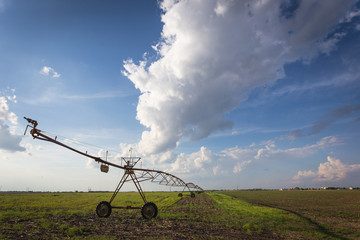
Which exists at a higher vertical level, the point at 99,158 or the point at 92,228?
the point at 99,158

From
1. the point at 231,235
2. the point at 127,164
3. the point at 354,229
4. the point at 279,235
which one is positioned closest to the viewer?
the point at 127,164

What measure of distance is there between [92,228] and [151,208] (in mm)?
10304

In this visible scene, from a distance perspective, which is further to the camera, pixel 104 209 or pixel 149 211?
pixel 149 211

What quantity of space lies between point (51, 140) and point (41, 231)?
13.4 m

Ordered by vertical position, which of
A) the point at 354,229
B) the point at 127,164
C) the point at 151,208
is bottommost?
the point at 354,229

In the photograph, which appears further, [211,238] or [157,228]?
[157,228]

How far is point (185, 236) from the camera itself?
1906 centimetres

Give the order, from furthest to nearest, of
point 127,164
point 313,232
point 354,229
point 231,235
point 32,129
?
point 354,229 < point 313,232 < point 231,235 < point 127,164 < point 32,129

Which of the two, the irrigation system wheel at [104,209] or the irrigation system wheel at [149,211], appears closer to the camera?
the irrigation system wheel at [104,209]

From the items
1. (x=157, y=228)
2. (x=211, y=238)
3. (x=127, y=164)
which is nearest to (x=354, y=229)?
(x=211, y=238)

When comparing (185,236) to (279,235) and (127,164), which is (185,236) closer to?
(127,164)

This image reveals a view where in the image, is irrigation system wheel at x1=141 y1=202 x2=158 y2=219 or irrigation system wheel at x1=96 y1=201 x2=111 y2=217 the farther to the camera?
irrigation system wheel at x1=141 y1=202 x2=158 y2=219

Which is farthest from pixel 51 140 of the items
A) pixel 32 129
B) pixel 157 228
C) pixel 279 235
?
pixel 279 235

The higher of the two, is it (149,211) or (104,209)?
(104,209)
